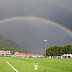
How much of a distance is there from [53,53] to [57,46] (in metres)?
7.47

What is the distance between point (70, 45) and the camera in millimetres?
138750

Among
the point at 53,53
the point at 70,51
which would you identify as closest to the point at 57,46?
the point at 53,53

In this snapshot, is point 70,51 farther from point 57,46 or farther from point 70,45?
point 57,46

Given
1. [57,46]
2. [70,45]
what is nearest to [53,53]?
[57,46]

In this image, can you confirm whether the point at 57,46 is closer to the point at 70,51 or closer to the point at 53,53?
the point at 53,53

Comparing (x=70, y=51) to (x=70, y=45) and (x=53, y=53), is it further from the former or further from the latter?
(x=53, y=53)

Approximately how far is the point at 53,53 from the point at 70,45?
19.0 metres

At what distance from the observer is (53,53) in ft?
490

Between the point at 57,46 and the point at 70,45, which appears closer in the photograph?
the point at 70,45

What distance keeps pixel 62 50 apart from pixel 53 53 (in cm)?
1112

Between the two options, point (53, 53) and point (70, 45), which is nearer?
point (70, 45)

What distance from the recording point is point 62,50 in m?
142

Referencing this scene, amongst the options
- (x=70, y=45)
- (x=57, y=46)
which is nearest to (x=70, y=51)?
(x=70, y=45)

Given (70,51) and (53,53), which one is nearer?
(70,51)
